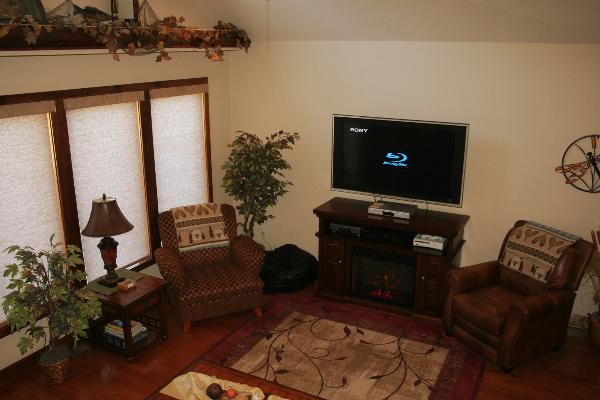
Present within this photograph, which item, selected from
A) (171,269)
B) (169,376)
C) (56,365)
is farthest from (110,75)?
(169,376)

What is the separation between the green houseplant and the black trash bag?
0.44m

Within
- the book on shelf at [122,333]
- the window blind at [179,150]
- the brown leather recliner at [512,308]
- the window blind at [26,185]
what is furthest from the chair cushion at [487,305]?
the window blind at [26,185]

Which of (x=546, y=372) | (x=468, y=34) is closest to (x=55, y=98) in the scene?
(x=468, y=34)

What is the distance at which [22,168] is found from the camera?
3893 mm

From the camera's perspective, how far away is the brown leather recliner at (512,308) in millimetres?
3982

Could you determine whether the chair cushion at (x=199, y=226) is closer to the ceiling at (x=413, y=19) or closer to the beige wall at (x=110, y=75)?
the beige wall at (x=110, y=75)

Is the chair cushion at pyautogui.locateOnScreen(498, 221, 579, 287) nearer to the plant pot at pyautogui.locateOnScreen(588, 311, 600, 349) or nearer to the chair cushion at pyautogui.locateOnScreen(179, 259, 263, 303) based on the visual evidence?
the plant pot at pyautogui.locateOnScreen(588, 311, 600, 349)

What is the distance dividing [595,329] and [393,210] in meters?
1.94

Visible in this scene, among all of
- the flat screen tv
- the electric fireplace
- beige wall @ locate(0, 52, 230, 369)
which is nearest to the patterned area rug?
the electric fireplace

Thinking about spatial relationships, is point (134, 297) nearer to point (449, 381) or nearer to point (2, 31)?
point (2, 31)

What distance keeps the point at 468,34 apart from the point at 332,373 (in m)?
3.02

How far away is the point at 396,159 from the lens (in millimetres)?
5008

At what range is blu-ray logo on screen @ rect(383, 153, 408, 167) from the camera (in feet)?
16.3

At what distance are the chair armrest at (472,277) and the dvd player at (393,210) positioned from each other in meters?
0.70
